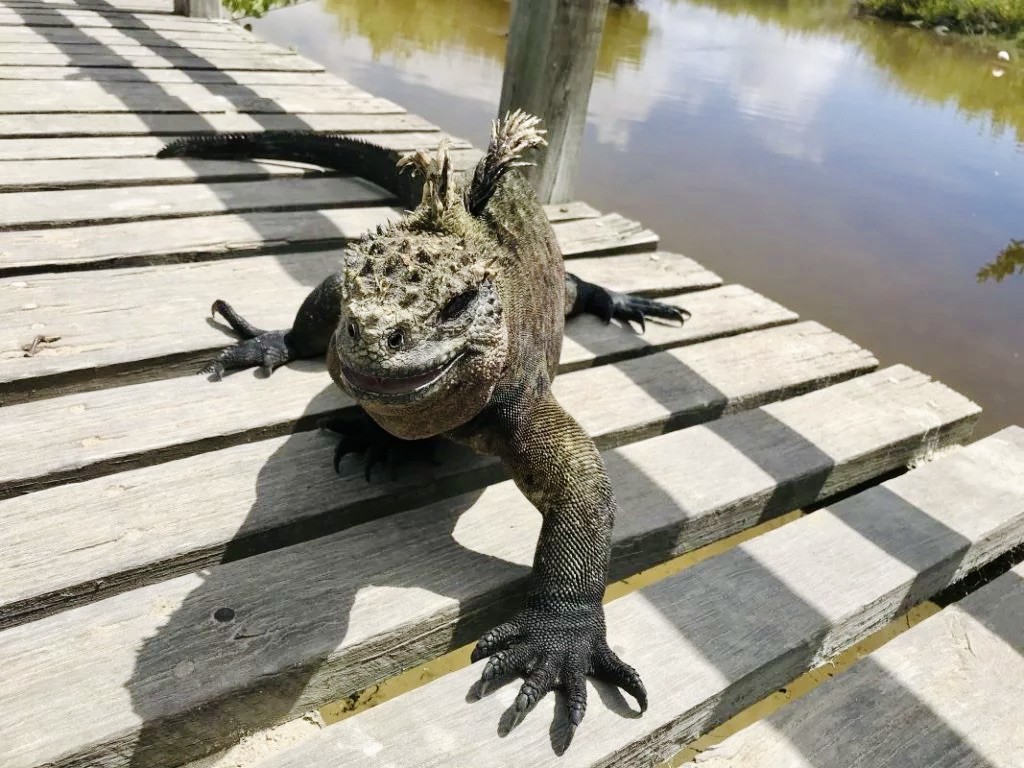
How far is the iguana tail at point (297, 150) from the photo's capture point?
373 centimetres

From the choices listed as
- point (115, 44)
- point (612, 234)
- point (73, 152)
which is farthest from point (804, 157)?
point (73, 152)

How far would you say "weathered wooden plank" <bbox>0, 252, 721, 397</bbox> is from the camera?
229 cm

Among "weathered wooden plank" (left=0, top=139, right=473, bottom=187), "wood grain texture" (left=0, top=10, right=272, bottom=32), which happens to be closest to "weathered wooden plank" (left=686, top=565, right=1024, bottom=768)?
"weathered wooden plank" (left=0, top=139, right=473, bottom=187)

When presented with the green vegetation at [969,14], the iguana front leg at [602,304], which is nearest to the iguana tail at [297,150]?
the iguana front leg at [602,304]

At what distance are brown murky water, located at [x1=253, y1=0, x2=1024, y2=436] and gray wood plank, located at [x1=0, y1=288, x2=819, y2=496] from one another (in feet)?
6.27

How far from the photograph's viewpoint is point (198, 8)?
683 cm

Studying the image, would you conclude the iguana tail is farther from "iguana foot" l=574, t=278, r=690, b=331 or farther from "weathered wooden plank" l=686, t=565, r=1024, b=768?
"weathered wooden plank" l=686, t=565, r=1024, b=768

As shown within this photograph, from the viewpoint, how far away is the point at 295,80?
17.8 feet

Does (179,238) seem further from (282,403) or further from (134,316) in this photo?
(282,403)

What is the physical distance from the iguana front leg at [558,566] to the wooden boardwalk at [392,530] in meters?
0.06

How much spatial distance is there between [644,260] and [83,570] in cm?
274

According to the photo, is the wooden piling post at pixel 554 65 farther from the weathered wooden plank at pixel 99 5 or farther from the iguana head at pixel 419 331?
the weathered wooden plank at pixel 99 5

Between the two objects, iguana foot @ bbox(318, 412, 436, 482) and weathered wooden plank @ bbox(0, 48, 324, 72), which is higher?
weathered wooden plank @ bbox(0, 48, 324, 72)

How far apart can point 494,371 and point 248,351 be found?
1.07m
